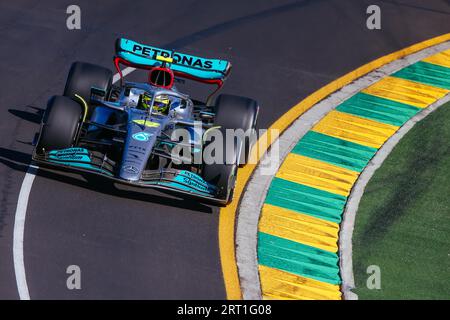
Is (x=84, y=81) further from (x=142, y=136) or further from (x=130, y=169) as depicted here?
(x=130, y=169)

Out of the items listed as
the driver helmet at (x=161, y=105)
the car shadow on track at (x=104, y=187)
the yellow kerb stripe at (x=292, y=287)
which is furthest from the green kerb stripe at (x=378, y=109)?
the yellow kerb stripe at (x=292, y=287)

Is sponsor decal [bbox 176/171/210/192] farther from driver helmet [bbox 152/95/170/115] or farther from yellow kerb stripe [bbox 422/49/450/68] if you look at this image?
yellow kerb stripe [bbox 422/49/450/68]

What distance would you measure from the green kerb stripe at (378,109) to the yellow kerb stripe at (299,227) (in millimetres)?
3922

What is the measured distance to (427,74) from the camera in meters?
20.1

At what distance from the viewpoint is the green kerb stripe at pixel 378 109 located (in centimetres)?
1844

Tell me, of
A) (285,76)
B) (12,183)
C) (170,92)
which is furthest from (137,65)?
(285,76)

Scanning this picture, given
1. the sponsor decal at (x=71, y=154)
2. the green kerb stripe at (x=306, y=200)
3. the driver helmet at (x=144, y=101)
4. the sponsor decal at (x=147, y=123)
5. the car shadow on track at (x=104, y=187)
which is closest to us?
the sponsor decal at (x=71, y=154)

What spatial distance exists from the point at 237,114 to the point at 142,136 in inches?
64.1

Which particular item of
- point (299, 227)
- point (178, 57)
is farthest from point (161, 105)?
point (299, 227)

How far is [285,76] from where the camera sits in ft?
64.1

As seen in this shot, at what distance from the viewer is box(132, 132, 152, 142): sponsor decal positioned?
14.8m

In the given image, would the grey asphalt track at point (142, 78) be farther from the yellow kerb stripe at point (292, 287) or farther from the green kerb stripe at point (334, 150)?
the green kerb stripe at point (334, 150)

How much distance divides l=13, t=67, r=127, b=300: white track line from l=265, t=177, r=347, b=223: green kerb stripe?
3700mm
